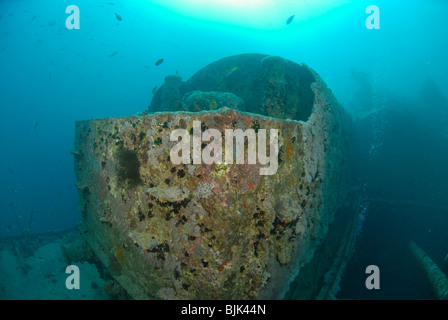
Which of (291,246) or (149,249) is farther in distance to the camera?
(291,246)

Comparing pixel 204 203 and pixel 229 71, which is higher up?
pixel 229 71

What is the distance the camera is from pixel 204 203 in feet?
7.95

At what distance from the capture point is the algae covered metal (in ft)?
7.99

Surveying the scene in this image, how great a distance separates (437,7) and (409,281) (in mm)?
107244

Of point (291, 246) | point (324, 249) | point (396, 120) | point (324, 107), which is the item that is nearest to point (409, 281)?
point (324, 249)

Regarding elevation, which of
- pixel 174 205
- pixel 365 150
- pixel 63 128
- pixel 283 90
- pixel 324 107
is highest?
pixel 63 128

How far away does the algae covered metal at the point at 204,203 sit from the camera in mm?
2436

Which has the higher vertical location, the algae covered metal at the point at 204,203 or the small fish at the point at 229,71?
the small fish at the point at 229,71

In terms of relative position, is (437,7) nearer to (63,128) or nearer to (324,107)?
(324,107)

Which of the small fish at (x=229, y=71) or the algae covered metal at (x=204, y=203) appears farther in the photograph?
the small fish at (x=229, y=71)

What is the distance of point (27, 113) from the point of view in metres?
83.4

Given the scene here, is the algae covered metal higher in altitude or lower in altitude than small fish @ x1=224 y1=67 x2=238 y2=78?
lower

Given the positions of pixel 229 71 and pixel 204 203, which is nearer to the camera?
pixel 204 203

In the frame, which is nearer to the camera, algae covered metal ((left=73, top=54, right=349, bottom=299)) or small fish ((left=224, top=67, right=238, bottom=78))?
algae covered metal ((left=73, top=54, right=349, bottom=299))
